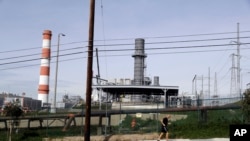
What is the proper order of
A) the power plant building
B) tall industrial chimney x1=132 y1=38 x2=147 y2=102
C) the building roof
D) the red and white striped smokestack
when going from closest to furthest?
the building roof
the power plant building
the red and white striped smokestack
tall industrial chimney x1=132 y1=38 x2=147 y2=102

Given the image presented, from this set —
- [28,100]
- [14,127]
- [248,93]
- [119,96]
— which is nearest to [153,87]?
[119,96]

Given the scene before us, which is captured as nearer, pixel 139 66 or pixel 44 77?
pixel 44 77

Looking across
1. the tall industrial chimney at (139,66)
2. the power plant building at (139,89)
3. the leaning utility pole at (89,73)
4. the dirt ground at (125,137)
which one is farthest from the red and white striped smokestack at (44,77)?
the leaning utility pole at (89,73)

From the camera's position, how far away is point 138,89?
67125 mm

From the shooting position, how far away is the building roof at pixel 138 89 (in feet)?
200

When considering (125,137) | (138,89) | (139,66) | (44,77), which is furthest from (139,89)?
(125,137)

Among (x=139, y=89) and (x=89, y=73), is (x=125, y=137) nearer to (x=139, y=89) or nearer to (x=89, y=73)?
(x=89, y=73)

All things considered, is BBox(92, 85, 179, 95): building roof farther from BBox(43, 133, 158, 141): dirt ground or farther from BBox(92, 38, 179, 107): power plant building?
BBox(43, 133, 158, 141): dirt ground

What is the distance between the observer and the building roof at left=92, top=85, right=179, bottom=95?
60981 mm

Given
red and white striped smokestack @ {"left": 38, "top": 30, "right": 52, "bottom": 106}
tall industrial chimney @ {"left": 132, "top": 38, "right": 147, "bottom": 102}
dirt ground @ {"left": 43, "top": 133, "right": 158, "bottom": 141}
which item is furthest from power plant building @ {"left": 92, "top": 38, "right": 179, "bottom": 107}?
dirt ground @ {"left": 43, "top": 133, "right": 158, "bottom": 141}

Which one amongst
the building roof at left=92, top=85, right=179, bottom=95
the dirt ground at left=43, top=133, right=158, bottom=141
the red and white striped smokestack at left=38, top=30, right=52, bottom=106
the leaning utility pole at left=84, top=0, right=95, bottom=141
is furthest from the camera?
the red and white striped smokestack at left=38, top=30, right=52, bottom=106

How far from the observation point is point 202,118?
93.1 feet

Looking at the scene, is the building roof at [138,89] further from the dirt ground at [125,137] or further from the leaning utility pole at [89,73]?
the leaning utility pole at [89,73]

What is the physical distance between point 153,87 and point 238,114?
35.0m
